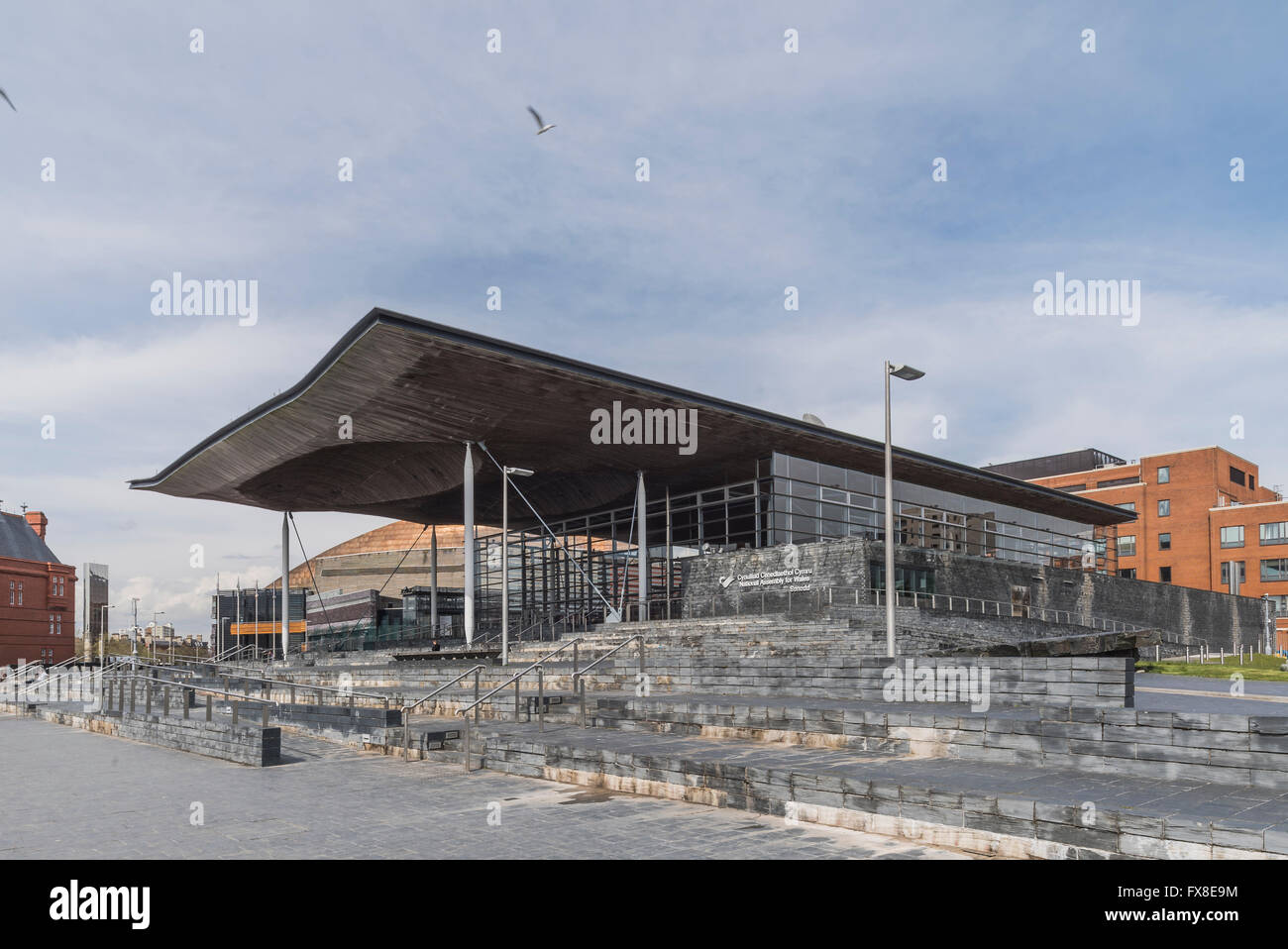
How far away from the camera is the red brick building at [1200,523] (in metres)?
75.2

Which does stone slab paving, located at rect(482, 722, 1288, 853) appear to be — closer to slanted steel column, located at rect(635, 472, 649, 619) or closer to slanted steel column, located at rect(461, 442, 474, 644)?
slanted steel column, located at rect(461, 442, 474, 644)

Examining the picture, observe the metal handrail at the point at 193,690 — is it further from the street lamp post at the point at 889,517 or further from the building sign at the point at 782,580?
the building sign at the point at 782,580

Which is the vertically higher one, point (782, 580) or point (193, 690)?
point (782, 580)

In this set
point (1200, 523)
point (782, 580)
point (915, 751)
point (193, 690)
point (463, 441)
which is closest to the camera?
point (915, 751)

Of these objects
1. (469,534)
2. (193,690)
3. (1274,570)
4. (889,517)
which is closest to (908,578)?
(889,517)

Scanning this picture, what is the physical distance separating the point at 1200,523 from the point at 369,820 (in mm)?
85015

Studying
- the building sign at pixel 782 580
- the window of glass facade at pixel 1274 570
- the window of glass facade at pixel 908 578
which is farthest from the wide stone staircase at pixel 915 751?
the window of glass facade at pixel 1274 570

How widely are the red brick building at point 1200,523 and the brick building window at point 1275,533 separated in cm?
7

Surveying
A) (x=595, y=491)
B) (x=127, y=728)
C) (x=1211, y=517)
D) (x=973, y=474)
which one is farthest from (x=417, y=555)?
(x=127, y=728)

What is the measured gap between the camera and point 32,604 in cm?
8031

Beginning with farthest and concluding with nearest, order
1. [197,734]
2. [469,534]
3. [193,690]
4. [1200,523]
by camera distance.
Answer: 1. [1200,523]
2. [469,534]
3. [193,690]
4. [197,734]

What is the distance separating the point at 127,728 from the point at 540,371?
15649 millimetres

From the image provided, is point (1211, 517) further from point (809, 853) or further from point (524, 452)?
point (809, 853)

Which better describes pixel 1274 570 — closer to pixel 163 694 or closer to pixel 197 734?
pixel 163 694
